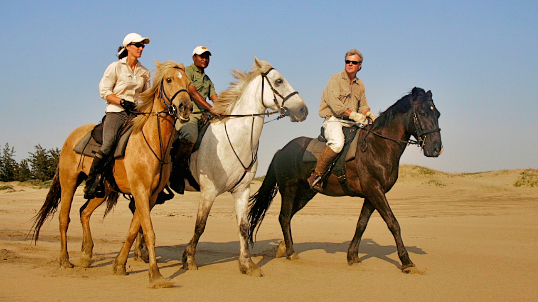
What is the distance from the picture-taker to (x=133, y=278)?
6.51 metres

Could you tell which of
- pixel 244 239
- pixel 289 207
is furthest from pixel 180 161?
pixel 289 207

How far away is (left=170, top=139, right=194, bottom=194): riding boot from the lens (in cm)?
749

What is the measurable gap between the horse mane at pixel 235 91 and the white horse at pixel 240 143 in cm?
2

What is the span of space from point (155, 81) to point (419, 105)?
4.34m

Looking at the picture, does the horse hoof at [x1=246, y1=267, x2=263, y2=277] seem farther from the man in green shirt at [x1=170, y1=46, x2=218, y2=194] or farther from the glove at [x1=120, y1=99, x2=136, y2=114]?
the glove at [x1=120, y1=99, x2=136, y2=114]

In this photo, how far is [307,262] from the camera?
27.2ft

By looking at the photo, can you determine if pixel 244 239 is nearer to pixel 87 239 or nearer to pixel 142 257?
pixel 142 257

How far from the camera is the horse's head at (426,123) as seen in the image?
7582 millimetres

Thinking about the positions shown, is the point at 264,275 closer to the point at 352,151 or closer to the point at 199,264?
the point at 199,264

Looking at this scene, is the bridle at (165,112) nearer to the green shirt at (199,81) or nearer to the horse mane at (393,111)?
the green shirt at (199,81)

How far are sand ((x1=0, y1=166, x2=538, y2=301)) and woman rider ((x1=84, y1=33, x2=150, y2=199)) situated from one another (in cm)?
152

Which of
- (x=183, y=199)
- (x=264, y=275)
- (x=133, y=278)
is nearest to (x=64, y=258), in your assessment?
(x=133, y=278)

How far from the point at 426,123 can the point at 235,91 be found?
3.22 meters

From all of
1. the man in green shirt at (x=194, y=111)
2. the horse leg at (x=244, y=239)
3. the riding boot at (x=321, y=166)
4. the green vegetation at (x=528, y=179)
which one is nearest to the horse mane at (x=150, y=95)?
the man in green shirt at (x=194, y=111)
